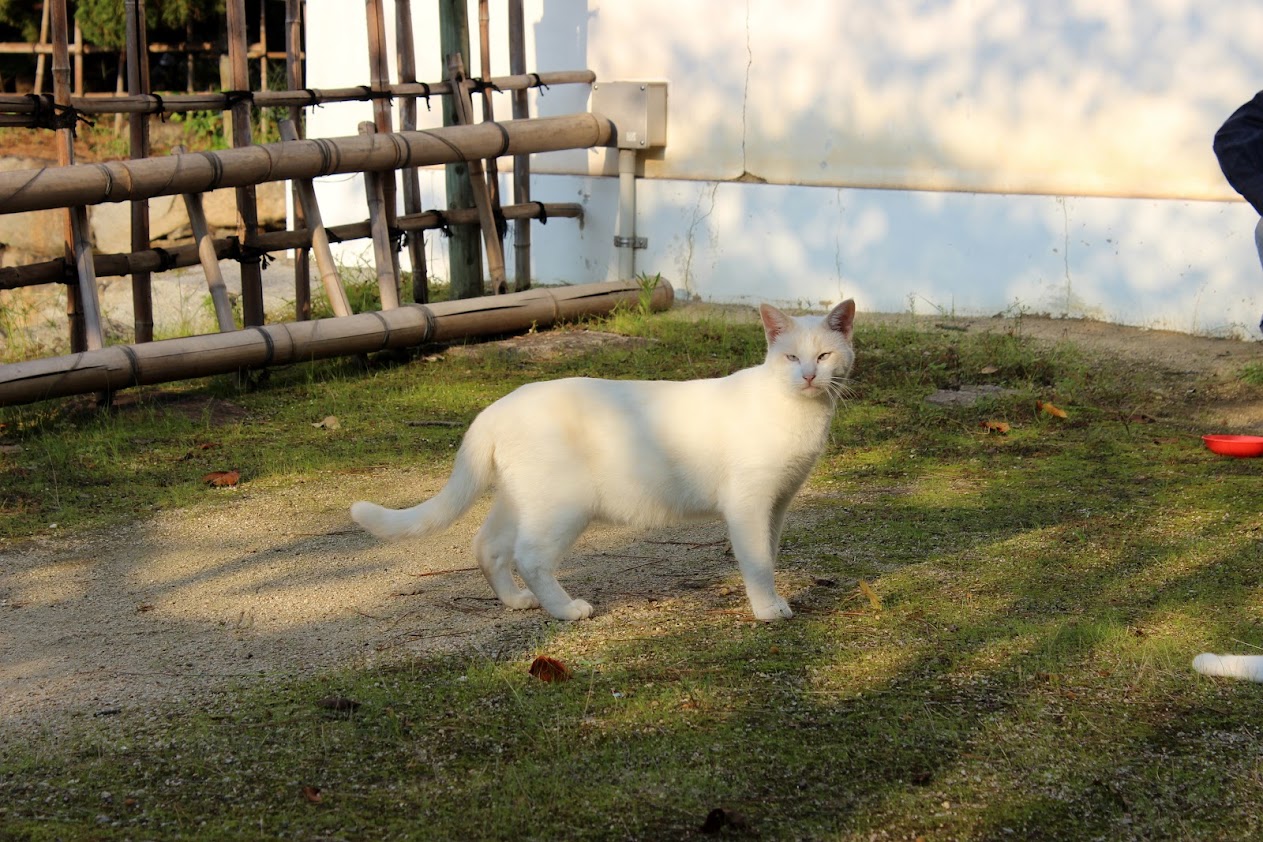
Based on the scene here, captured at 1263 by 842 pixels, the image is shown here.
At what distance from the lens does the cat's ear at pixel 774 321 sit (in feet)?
13.7

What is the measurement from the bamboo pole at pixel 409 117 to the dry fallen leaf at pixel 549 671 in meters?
5.55

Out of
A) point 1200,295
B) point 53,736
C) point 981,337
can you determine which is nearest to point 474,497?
point 53,736

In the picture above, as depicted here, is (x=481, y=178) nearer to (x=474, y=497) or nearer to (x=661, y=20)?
(x=661, y=20)

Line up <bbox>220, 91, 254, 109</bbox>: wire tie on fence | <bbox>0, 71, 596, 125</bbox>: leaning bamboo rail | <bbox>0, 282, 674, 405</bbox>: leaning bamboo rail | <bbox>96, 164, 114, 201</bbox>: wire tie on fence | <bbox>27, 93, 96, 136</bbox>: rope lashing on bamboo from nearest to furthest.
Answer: <bbox>0, 282, 674, 405</bbox>: leaning bamboo rail → <bbox>96, 164, 114, 201</bbox>: wire tie on fence → <bbox>27, 93, 96, 136</bbox>: rope lashing on bamboo → <bbox>0, 71, 596, 125</bbox>: leaning bamboo rail → <bbox>220, 91, 254, 109</bbox>: wire tie on fence

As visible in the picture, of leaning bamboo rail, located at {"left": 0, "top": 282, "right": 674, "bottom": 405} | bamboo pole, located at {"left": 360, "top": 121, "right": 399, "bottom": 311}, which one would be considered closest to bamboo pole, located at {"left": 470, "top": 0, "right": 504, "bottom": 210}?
leaning bamboo rail, located at {"left": 0, "top": 282, "right": 674, "bottom": 405}

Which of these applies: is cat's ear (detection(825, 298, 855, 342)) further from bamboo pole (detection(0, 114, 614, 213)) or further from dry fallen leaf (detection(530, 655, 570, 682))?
bamboo pole (detection(0, 114, 614, 213))

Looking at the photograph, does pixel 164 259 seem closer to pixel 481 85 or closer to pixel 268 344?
pixel 268 344

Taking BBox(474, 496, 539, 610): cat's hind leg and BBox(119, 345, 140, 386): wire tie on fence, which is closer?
BBox(474, 496, 539, 610): cat's hind leg

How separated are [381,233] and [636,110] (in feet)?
8.85

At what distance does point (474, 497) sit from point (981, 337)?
16.1 feet

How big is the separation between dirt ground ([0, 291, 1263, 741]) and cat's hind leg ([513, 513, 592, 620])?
96 millimetres

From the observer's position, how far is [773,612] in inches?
163

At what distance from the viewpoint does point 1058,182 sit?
29.1 feet

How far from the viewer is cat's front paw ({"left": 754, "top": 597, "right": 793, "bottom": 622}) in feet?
13.6
